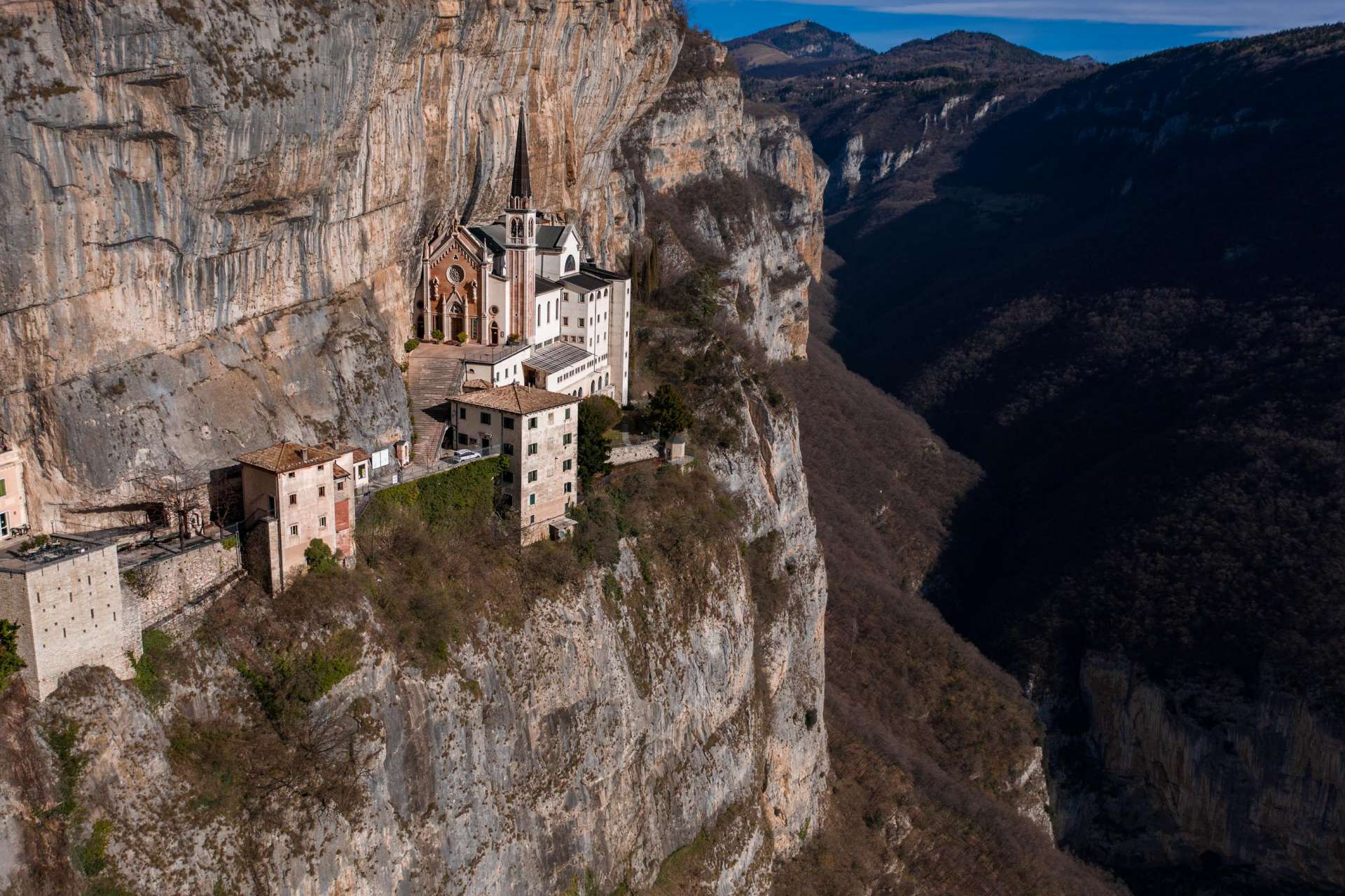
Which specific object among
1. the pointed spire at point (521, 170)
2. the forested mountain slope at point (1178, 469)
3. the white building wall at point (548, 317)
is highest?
the pointed spire at point (521, 170)

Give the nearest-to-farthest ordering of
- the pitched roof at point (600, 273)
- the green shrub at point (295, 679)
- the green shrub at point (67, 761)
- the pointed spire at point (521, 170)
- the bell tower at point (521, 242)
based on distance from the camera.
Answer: the green shrub at point (67, 761) < the green shrub at point (295, 679) < the pointed spire at point (521, 170) < the bell tower at point (521, 242) < the pitched roof at point (600, 273)

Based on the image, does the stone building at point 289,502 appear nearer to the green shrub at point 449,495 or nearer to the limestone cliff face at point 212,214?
the limestone cliff face at point 212,214

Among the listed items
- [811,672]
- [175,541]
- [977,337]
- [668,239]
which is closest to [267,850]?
[175,541]

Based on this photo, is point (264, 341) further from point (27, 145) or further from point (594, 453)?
point (594, 453)

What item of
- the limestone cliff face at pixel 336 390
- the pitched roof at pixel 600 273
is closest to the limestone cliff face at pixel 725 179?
the pitched roof at pixel 600 273

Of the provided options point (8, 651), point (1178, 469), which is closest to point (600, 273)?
point (8, 651)

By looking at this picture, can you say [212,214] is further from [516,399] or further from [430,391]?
[430,391]
